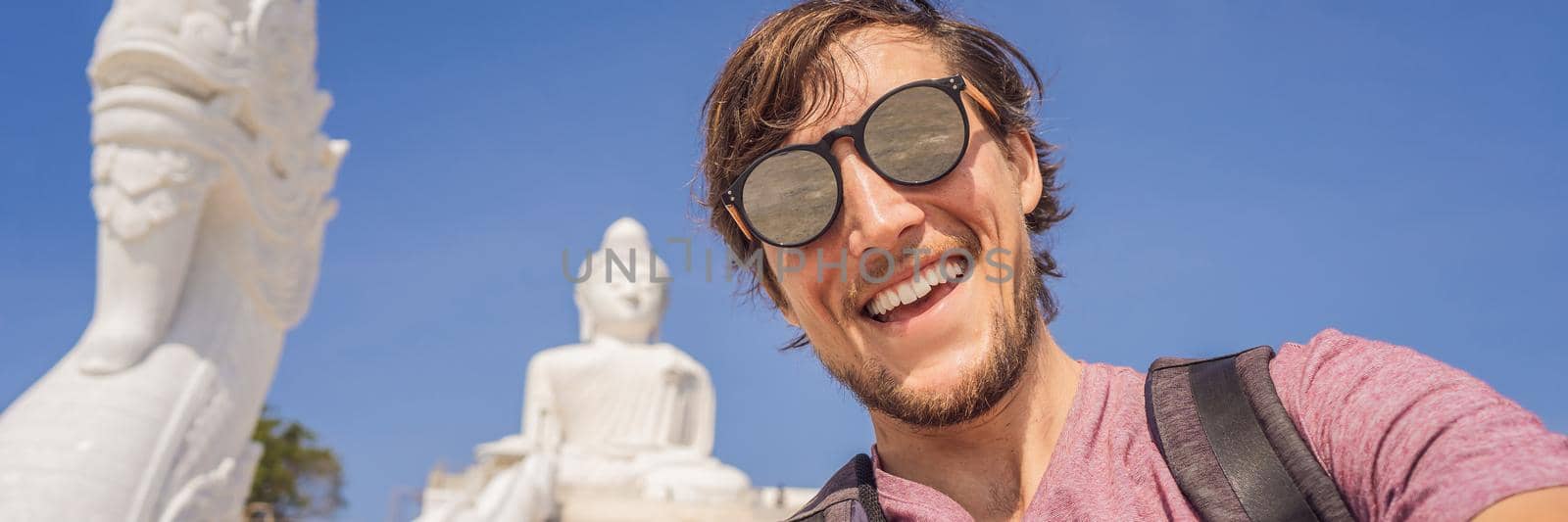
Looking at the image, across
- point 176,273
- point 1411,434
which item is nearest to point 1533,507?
point 1411,434

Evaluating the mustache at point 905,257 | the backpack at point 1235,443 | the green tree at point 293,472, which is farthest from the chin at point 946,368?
the green tree at point 293,472

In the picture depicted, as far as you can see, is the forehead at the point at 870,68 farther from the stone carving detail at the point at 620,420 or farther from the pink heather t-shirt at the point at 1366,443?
the stone carving detail at the point at 620,420

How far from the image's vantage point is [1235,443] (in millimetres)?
1303

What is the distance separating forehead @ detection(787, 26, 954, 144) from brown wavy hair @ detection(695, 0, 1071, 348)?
0.5 inches

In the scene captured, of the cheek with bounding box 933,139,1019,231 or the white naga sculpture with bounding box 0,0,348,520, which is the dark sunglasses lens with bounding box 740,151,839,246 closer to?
the cheek with bounding box 933,139,1019,231

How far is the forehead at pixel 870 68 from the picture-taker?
1807mm

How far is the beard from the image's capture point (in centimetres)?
164

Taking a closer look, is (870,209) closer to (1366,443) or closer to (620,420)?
(1366,443)

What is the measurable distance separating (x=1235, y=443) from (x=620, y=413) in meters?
14.4

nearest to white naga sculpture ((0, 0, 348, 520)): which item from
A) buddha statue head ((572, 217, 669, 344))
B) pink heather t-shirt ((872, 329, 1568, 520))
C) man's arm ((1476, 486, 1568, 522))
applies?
pink heather t-shirt ((872, 329, 1568, 520))

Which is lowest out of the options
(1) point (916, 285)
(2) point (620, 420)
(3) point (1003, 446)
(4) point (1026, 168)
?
(3) point (1003, 446)

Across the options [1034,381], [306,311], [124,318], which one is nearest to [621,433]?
[306,311]

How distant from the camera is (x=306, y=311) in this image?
225 inches

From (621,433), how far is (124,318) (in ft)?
35.4
